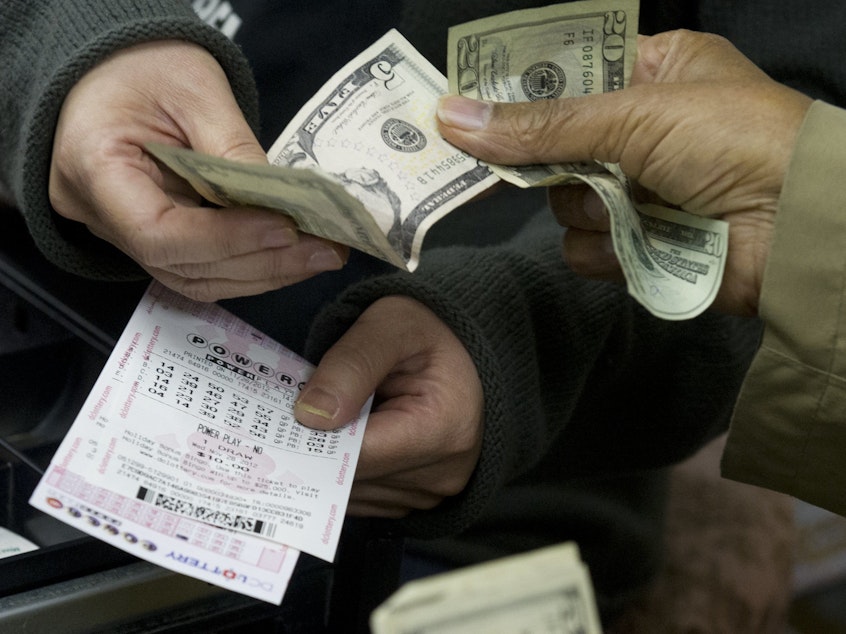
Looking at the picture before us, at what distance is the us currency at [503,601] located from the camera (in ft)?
0.95

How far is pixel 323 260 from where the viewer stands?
75 centimetres

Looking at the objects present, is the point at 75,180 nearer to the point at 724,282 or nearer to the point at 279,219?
the point at 279,219

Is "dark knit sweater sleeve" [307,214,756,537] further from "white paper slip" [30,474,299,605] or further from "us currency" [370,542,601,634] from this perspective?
"us currency" [370,542,601,634]

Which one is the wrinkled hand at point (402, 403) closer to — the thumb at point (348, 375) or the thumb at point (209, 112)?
the thumb at point (348, 375)

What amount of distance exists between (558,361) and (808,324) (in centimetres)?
33

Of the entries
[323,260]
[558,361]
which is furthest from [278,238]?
[558,361]

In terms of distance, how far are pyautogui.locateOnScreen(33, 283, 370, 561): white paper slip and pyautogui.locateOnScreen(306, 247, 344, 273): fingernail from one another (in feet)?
0.35

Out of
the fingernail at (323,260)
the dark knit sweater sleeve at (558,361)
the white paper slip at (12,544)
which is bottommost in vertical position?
the dark knit sweater sleeve at (558,361)

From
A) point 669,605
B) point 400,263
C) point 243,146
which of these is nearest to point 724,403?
point 669,605

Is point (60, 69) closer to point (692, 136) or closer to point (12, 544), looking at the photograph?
point (12, 544)

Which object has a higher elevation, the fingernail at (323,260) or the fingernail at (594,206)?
the fingernail at (323,260)

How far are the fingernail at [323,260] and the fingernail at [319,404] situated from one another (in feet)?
0.35

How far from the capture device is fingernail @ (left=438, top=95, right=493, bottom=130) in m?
0.82

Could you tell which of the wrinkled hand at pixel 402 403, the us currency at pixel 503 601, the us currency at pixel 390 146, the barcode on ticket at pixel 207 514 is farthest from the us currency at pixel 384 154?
the us currency at pixel 503 601
